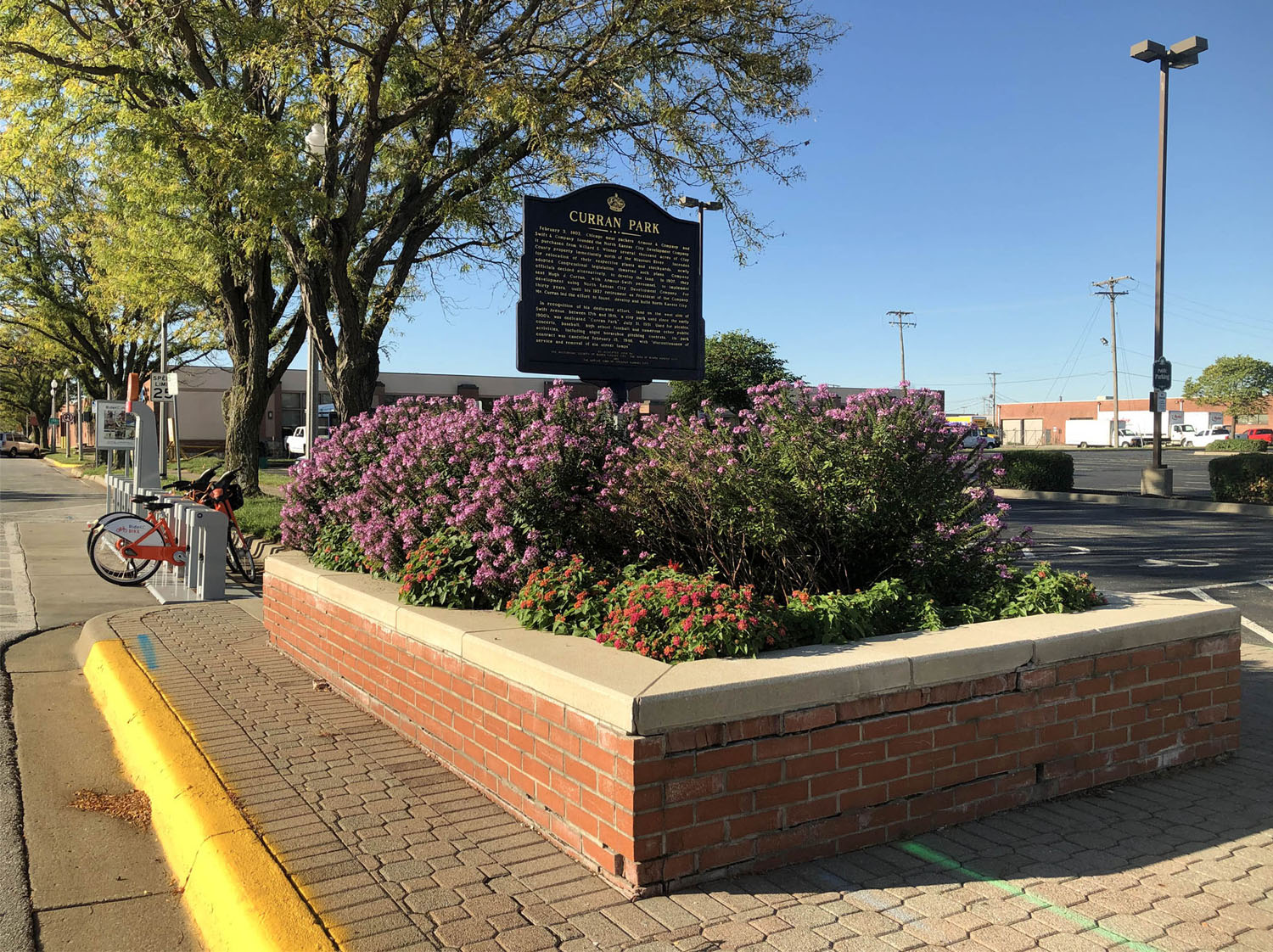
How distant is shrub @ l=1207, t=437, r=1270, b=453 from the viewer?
49094mm

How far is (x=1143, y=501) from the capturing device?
21.7m

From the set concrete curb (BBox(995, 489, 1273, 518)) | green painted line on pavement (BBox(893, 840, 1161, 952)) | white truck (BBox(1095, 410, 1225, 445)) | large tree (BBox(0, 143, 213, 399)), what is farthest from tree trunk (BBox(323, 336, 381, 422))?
white truck (BBox(1095, 410, 1225, 445))

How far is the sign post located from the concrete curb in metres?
Result: 14.0

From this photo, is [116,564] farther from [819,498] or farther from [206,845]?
[819,498]

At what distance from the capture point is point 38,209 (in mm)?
33625

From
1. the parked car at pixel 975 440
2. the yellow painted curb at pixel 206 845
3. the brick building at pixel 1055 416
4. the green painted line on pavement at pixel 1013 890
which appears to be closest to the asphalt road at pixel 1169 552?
the parked car at pixel 975 440

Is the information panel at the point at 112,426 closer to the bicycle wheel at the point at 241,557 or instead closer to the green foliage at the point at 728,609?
the bicycle wheel at the point at 241,557

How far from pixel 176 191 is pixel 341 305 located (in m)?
3.98

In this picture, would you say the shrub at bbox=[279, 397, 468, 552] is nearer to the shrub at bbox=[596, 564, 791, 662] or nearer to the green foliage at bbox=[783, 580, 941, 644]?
the shrub at bbox=[596, 564, 791, 662]

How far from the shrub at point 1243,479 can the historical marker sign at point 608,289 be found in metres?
17.4

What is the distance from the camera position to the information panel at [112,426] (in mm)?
17312

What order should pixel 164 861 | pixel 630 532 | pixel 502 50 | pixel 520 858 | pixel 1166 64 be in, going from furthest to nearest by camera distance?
pixel 1166 64, pixel 502 50, pixel 630 532, pixel 164 861, pixel 520 858

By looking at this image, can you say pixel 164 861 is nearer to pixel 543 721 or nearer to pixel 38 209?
pixel 543 721

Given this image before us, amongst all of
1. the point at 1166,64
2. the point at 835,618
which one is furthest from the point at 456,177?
the point at 1166,64
